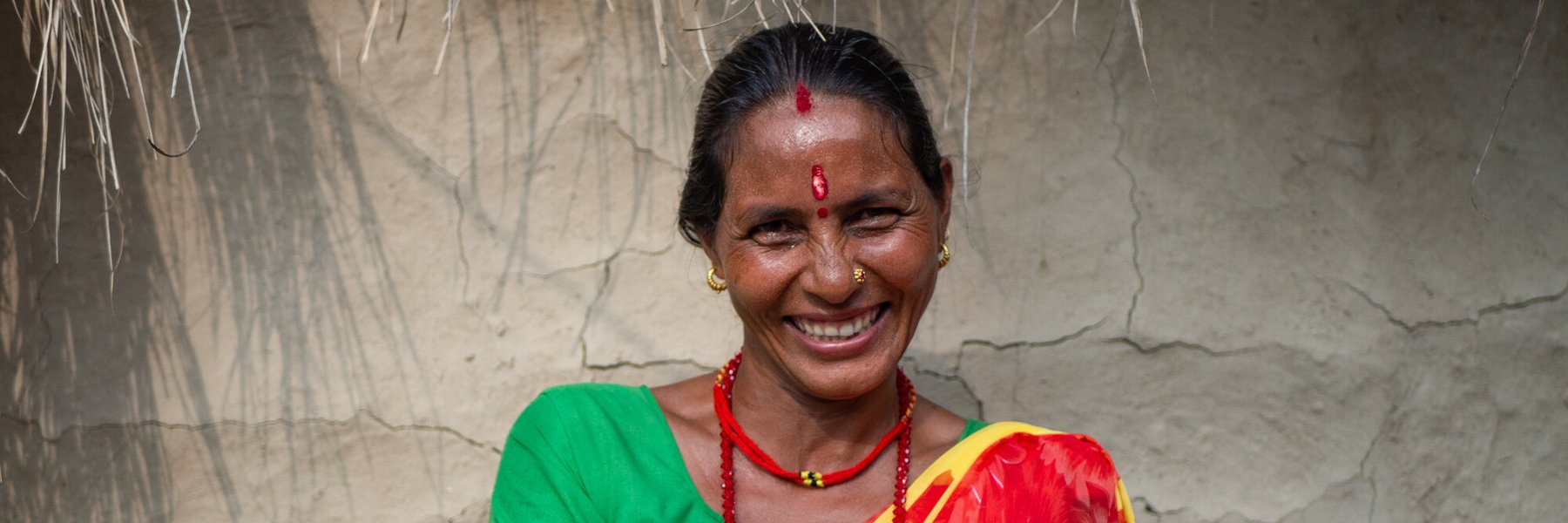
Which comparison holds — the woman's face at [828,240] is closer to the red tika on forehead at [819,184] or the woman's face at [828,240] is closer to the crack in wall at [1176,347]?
the red tika on forehead at [819,184]

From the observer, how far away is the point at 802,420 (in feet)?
6.45

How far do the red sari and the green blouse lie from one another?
0.32 m

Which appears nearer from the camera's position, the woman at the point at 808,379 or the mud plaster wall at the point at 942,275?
the woman at the point at 808,379

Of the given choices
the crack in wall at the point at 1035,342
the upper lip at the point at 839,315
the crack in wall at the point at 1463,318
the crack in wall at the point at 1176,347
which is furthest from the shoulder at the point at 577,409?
the crack in wall at the point at 1463,318

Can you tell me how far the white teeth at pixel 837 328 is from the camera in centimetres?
180

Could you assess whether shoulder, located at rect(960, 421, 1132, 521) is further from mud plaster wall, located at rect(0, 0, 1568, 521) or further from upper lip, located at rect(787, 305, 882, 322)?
mud plaster wall, located at rect(0, 0, 1568, 521)

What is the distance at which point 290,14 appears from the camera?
232 centimetres

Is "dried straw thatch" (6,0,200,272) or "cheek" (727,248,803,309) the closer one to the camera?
"cheek" (727,248,803,309)

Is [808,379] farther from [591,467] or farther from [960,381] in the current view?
[960,381]

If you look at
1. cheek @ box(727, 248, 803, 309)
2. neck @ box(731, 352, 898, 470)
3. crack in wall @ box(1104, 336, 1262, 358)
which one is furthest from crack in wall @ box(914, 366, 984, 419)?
cheek @ box(727, 248, 803, 309)

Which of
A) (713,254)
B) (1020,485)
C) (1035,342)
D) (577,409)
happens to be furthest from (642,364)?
(1020,485)

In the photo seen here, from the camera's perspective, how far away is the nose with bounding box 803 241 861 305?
1.74m

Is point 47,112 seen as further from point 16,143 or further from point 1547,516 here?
point 1547,516

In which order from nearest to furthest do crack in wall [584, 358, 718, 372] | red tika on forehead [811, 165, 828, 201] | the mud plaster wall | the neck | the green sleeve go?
red tika on forehead [811, 165, 828, 201] < the green sleeve < the neck < the mud plaster wall < crack in wall [584, 358, 718, 372]
